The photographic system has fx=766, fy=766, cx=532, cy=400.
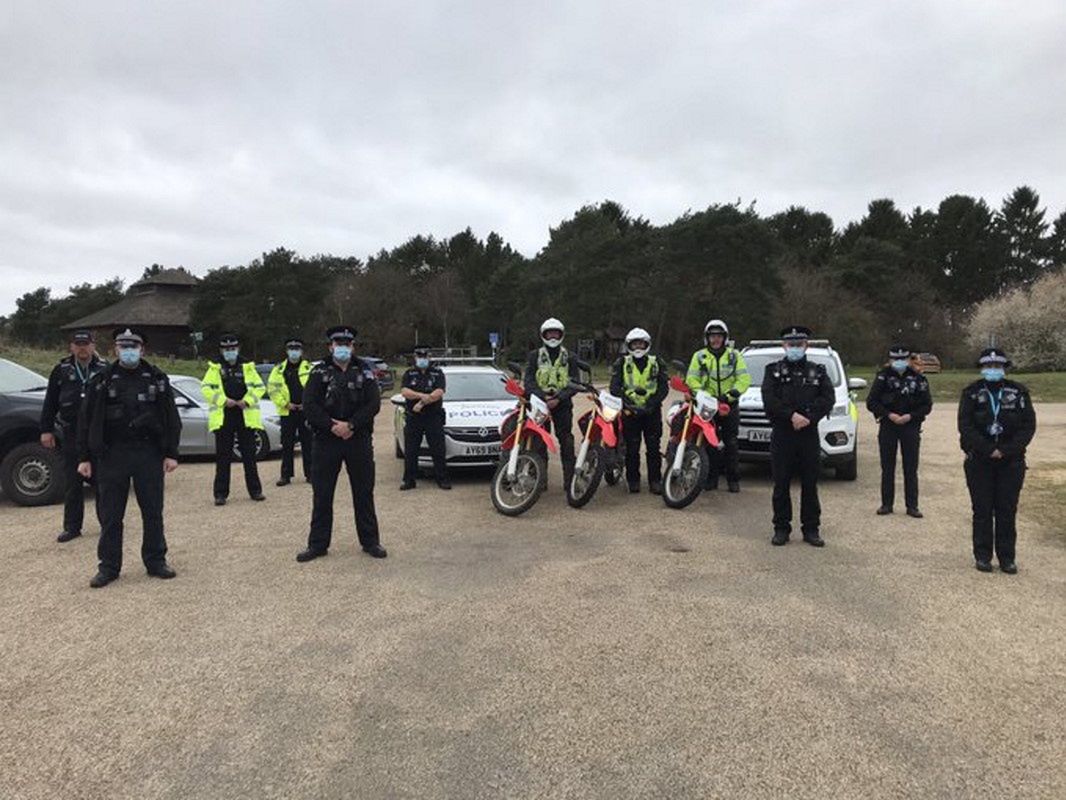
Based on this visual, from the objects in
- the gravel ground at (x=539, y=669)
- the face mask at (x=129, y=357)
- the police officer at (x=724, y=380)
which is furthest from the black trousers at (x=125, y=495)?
the police officer at (x=724, y=380)

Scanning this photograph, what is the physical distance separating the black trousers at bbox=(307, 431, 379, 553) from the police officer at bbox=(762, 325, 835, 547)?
3.37 meters

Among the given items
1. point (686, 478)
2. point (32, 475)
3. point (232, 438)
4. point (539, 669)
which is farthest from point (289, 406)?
point (539, 669)

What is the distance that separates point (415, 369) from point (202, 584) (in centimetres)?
458

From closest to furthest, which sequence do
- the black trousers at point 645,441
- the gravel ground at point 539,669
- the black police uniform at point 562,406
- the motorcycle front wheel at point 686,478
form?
the gravel ground at point 539,669
the motorcycle front wheel at point 686,478
the black police uniform at point 562,406
the black trousers at point 645,441

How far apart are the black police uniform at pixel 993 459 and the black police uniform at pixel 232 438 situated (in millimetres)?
7016

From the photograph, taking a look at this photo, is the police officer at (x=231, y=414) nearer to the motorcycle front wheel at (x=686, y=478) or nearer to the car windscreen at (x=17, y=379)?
the car windscreen at (x=17, y=379)

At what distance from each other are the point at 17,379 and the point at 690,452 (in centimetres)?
784

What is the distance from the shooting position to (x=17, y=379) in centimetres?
905

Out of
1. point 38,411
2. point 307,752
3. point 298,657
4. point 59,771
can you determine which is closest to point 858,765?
point 307,752

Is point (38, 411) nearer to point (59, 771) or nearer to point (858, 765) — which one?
point (59, 771)

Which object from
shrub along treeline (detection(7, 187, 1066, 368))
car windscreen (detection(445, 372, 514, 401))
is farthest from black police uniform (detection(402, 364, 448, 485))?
shrub along treeline (detection(7, 187, 1066, 368))

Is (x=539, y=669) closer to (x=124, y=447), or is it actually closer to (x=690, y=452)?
(x=124, y=447)

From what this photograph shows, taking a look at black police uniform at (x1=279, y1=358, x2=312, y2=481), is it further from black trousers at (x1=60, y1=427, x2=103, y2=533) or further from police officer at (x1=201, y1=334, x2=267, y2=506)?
black trousers at (x1=60, y1=427, x2=103, y2=533)

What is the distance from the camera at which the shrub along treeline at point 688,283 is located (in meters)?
47.9
